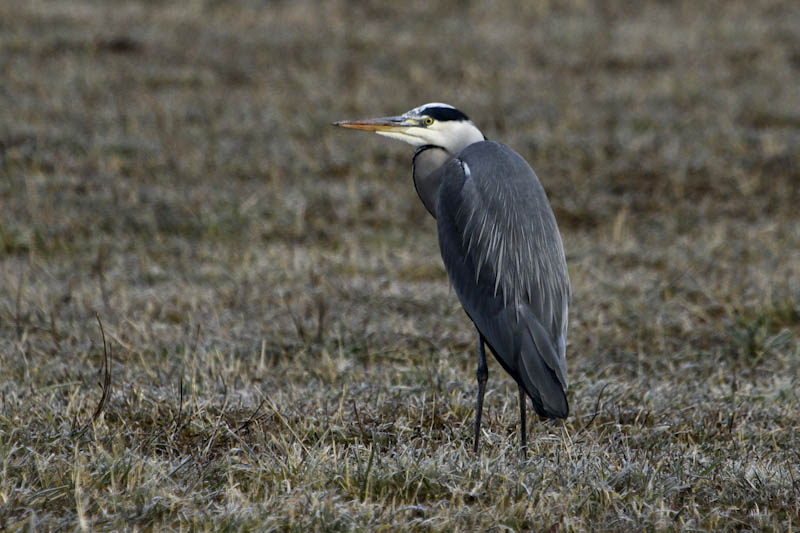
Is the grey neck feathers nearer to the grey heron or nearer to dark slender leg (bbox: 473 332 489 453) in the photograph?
the grey heron

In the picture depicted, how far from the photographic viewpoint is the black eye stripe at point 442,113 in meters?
4.27

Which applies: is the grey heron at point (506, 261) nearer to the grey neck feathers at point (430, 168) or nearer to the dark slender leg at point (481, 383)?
the dark slender leg at point (481, 383)

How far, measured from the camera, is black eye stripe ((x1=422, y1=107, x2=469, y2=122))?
14.0ft

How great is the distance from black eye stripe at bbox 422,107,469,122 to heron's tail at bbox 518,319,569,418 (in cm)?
97

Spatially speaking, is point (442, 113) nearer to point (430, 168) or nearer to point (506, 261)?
point (430, 168)

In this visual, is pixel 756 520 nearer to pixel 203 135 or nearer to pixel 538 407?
pixel 538 407

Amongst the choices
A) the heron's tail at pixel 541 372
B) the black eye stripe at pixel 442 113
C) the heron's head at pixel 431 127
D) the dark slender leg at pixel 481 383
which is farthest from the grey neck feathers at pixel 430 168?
the heron's tail at pixel 541 372

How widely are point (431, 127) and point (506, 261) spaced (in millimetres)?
722

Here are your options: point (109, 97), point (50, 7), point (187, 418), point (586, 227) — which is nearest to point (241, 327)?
point (187, 418)

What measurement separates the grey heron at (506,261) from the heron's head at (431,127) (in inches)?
4.5

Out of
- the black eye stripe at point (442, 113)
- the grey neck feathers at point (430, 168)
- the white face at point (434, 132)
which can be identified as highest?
the black eye stripe at point (442, 113)

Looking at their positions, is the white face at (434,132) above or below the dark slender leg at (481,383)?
above

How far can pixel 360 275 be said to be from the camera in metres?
6.95

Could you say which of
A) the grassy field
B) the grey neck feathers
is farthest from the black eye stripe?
the grassy field
